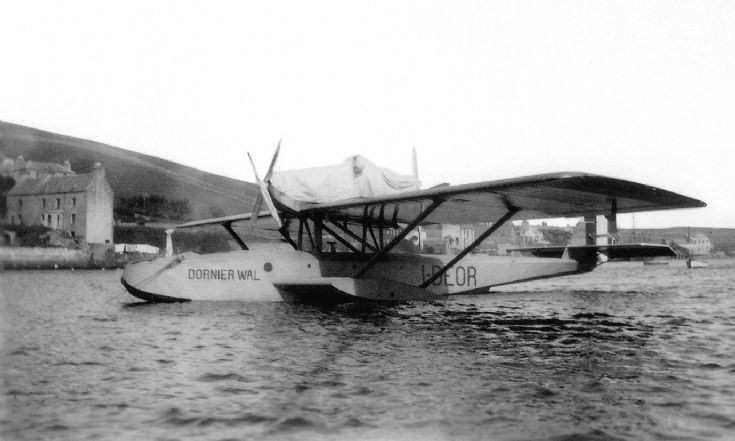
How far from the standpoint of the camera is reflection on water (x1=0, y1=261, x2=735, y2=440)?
412cm

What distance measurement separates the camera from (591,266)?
17.2m

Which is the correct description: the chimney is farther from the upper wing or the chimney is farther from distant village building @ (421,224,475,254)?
distant village building @ (421,224,475,254)

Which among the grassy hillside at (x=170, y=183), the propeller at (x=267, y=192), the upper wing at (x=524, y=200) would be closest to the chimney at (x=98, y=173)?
the grassy hillside at (x=170, y=183)

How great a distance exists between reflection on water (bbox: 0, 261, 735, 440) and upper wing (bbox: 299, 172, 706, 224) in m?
2.40

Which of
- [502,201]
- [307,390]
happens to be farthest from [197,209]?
[307,390]

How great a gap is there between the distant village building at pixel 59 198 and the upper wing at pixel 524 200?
20.7ft

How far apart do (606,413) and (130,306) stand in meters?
12.8

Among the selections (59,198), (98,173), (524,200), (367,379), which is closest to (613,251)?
(524,200)

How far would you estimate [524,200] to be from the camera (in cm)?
1187

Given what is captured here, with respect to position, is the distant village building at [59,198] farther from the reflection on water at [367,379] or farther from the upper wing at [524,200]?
the upper wing at [524,200]

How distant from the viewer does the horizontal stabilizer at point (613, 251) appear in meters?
14.3

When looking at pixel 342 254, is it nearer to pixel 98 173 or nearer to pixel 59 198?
pixel 59 198

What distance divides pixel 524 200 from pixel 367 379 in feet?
24.0

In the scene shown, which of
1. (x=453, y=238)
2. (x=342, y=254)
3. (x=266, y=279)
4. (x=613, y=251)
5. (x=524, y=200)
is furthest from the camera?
(x=453, y=238)
